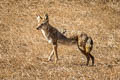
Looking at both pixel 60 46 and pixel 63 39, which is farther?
pixel 60 46

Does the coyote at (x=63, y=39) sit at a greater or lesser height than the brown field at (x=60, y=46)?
greater

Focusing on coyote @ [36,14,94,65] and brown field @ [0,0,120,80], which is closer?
brown field @ [0,0,120,80]

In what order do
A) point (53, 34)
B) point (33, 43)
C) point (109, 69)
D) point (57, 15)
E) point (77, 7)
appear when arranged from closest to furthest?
point (109, 69)
point (53, 34)
point (33, 43)
point (57, 15)
point (77, 7)

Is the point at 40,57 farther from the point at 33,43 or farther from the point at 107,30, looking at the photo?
the point at 107,30

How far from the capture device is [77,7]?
23016mm

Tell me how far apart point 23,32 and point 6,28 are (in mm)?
1148

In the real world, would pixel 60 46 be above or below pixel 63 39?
below

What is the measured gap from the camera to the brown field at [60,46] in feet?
36.5

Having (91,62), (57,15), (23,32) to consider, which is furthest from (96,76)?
(57,15)

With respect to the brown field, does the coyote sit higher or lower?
higher

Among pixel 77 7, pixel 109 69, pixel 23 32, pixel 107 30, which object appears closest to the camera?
pixel 109 69

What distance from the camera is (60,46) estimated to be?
1519cm

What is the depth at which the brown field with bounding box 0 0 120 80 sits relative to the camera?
11.1m

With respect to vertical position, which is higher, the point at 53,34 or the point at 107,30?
the point at 53,34
